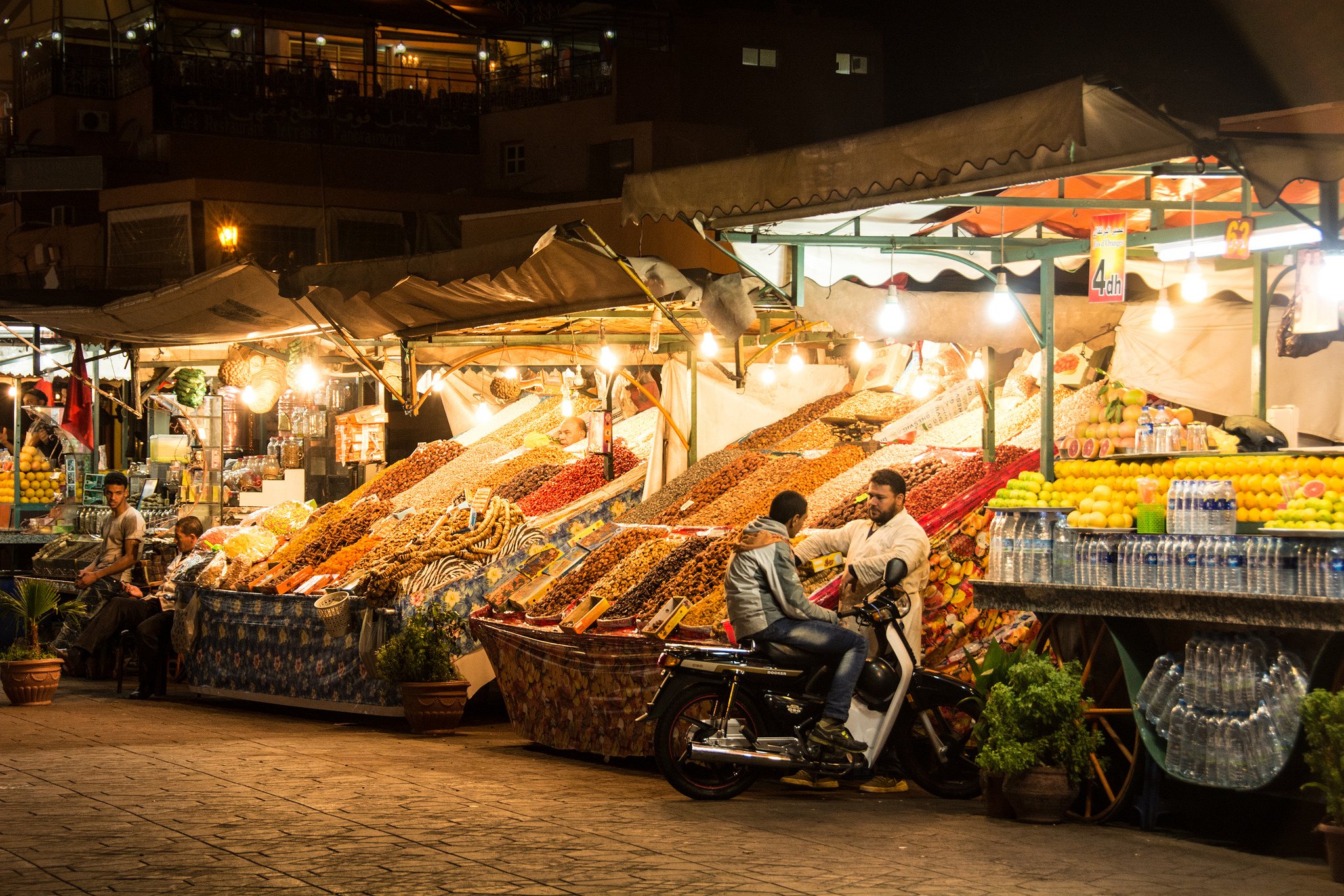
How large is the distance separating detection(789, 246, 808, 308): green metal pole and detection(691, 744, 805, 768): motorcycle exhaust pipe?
272 centimetres

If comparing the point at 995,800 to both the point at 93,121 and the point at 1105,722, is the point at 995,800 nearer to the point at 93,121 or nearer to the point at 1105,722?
the point at 1105,722

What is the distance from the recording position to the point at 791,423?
12.0 metres

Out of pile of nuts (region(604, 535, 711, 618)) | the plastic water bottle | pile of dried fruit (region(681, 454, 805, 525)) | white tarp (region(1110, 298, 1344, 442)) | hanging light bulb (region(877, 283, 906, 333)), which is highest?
hanging light bulb (region(877, 283, 906, 333))

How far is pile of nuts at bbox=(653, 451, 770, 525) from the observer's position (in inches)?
419

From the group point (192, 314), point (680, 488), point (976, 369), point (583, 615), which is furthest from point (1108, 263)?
point (192, 314)

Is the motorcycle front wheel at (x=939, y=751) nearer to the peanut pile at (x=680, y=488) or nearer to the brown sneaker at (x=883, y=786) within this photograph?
the brown sneaker at (x=883, y=786)

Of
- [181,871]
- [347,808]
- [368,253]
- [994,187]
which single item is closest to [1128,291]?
[994,187]

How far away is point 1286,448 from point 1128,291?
3042mm

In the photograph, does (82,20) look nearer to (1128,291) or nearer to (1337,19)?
(1128,291)

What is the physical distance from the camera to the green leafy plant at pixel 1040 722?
6.53m

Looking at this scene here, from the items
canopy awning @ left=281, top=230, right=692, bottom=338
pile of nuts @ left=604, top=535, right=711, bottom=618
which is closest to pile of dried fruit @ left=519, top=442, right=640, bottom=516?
canopy awning @ left=281, top=230, right=692, bottom=338

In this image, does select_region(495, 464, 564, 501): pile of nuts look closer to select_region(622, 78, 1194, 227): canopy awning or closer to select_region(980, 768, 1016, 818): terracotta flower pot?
select_region(622, 78, 1194, 227): canopy awning

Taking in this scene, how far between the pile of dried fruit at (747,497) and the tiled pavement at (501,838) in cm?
197

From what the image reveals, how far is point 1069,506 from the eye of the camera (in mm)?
7062
